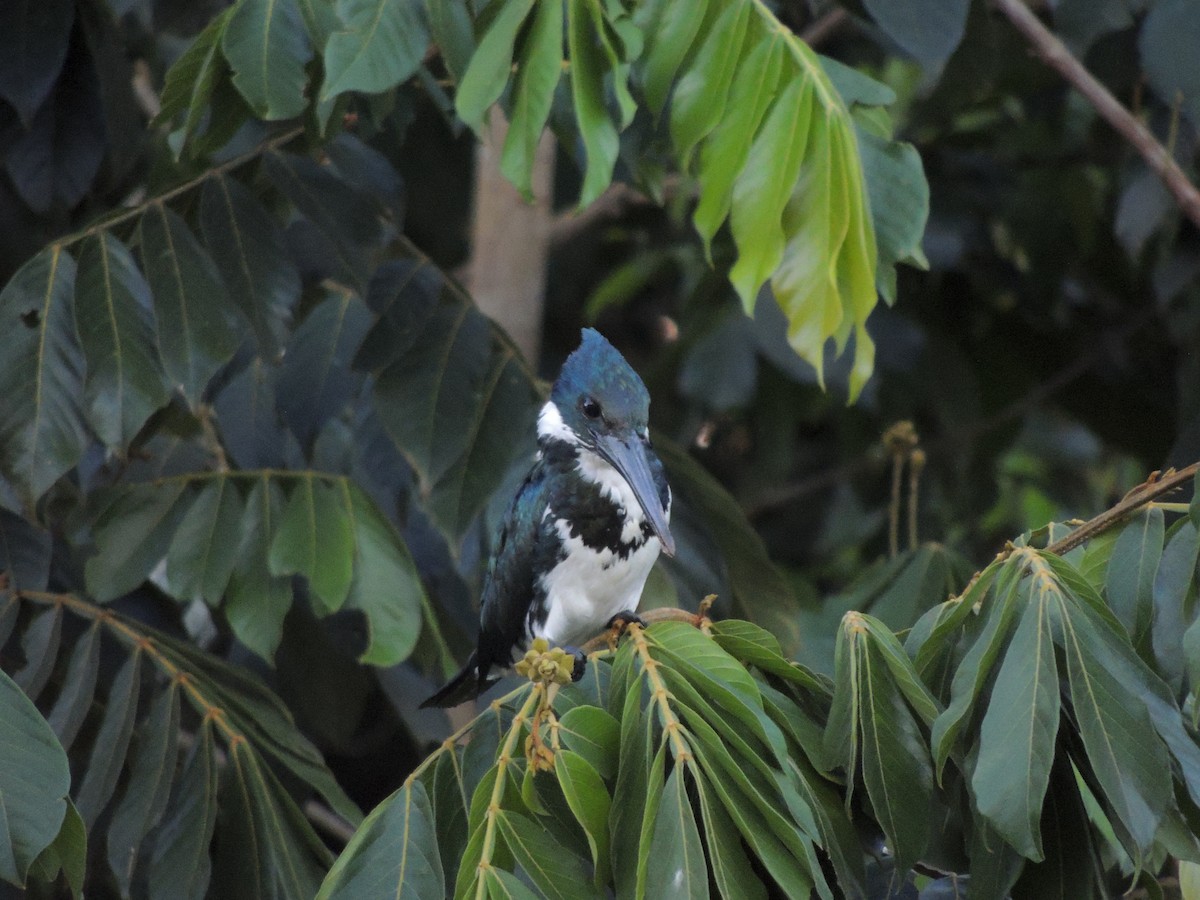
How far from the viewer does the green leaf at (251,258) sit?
311cm

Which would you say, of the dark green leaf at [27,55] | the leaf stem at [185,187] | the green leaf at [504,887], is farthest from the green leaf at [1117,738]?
the dark green leaf at [27,55]

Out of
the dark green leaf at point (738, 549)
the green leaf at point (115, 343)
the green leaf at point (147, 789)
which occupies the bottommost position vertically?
the dark green leaf at point (738, 549)

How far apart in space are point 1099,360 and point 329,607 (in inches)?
147

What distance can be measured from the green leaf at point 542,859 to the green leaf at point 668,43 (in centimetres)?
128

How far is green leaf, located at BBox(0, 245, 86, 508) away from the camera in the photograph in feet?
9.21

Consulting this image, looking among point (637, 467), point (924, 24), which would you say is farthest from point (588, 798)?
point (924, 24)

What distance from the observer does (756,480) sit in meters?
5.93

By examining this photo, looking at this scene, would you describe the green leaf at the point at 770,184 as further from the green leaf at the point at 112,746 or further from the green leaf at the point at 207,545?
the green leaf at the point at 112,746

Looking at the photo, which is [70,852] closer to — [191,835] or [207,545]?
[191,835]

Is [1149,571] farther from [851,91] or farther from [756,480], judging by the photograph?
[756,480]

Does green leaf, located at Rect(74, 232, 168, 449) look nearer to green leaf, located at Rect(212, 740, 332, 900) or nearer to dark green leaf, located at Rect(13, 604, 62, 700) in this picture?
dark green leaf, located at Rect(13, 604, 62, 700)

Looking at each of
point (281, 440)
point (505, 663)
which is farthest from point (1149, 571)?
point (281, 440)

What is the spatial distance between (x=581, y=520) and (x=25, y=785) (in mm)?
1474

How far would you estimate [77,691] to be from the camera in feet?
9.39
